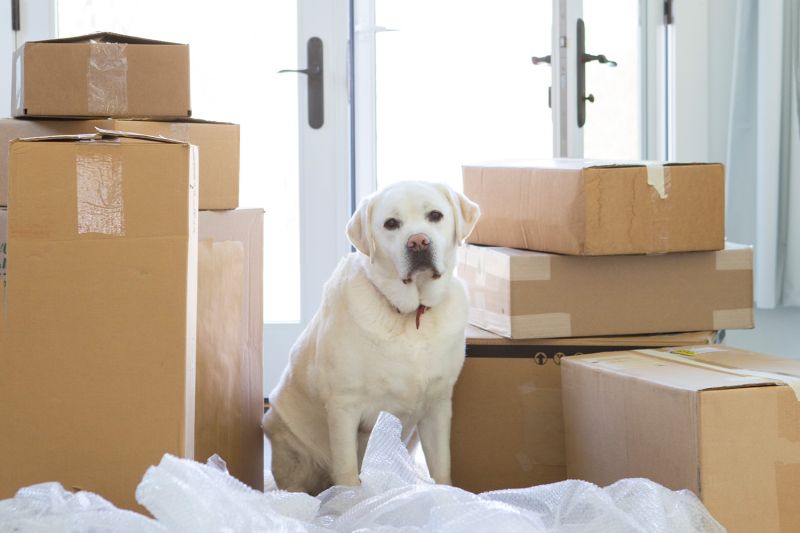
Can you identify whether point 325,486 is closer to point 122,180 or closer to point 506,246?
point 506,246

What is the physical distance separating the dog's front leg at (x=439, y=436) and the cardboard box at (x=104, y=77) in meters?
0.79

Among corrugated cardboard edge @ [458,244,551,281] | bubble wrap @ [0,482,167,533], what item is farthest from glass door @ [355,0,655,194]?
bubble wrap @ [0,482,167,533]

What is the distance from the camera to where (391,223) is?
1.92 metres

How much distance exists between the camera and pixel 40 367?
137cm

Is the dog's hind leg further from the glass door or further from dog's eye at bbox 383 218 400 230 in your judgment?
the glass door

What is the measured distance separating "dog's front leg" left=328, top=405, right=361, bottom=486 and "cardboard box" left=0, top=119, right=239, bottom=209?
0.47 meters

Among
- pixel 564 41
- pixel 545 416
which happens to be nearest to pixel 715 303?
pixel 545 416

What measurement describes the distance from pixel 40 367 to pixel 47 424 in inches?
3.1

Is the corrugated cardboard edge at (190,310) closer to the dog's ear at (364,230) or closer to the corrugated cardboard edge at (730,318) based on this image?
the dog's ear at (364,230)

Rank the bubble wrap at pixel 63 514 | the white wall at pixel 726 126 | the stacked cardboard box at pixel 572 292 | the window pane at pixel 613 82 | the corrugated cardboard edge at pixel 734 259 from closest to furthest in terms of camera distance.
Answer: the bubble wrap at pixel 63 514 < the stacked cardboard box at pixel 572 292 < the corrugated cardboard edge at pixel 734 259 < the window pane at pixel 613 82 < the white wall at pixel 726 126

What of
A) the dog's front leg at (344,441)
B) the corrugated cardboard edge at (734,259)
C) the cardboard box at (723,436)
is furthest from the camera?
the corrugated cardboard edge at (734,259)

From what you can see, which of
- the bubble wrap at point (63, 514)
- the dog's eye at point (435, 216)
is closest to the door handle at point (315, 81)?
the dog's eye at point (435, 216)

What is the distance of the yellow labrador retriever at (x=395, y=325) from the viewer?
192 centimetres

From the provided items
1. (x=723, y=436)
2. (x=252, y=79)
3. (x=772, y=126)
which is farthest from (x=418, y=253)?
(x=772, y=126)
